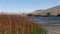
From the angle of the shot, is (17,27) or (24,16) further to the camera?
(24,16)

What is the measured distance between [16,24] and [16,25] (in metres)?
0.06

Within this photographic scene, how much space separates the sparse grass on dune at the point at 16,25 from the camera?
7.57 metres

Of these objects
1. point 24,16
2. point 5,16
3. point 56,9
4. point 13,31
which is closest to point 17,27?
point 13,31

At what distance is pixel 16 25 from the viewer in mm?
8086

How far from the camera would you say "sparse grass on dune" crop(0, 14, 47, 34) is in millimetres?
7573

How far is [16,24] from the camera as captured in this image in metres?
8.13

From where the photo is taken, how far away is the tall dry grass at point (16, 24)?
757 centimetres

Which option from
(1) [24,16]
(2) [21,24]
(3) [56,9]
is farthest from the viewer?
(3) [56,9]

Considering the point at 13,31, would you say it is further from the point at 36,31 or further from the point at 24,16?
the point at 24,16

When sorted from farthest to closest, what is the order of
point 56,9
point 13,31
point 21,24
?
point 56,9 → point 21,24 → point 13,31

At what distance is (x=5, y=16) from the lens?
857cm

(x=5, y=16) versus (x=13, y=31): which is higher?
(x=5, y=16)

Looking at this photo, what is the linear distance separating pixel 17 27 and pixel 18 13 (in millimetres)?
1611

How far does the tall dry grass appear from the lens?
24.8 ft
